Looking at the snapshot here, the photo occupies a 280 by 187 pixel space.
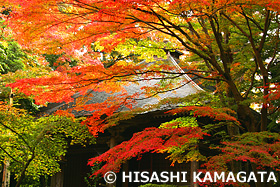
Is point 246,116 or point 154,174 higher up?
point 246,116

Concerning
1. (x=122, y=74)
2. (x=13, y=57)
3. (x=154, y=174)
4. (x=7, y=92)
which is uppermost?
(x=13, y=57)

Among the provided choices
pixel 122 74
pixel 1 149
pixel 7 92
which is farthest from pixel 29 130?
pixel 122 74

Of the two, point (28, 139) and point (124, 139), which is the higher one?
point (124, 139)

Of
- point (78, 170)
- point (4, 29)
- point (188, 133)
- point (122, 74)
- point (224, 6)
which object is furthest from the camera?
point (78, 170)

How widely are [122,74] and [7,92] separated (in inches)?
223

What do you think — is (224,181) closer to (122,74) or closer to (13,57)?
(122,74)

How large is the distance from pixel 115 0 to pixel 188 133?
243cm

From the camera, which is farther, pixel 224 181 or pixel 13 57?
pixel 13 57

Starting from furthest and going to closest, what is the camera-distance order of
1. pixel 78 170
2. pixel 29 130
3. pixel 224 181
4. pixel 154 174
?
pixel 78 170, pixel 154 174, pixel 29 130, pixel 224 181

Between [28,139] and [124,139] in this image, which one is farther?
[124,139]

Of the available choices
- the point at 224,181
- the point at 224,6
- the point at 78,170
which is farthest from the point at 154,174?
the point at 224,6

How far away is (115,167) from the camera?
4.39 meters

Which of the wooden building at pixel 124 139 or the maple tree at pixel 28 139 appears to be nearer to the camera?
the maple tree at pixel 28 139

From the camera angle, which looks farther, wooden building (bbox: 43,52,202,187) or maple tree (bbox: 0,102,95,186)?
wooden building (bbox: 43,52,202,187)
